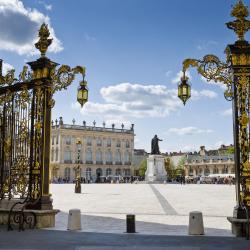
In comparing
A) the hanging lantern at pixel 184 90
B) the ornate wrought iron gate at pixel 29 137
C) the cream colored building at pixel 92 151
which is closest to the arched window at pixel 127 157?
the cream colored building at pixel 92 151

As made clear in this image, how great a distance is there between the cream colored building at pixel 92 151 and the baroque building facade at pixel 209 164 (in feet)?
73.4

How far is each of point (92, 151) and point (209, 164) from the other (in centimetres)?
3589

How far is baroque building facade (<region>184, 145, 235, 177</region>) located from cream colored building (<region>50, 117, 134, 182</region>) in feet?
73.4

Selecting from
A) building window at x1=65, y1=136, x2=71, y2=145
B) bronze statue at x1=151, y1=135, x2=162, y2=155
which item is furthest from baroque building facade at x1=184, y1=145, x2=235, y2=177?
bronze statue at x1=151, y1=135, x2=162, y2=155

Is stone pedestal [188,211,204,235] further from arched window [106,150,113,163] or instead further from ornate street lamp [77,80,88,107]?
arched window [106,150,113,163]

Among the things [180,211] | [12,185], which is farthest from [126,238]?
[180,211]

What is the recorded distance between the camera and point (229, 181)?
69500 mm

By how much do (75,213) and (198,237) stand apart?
3373mm

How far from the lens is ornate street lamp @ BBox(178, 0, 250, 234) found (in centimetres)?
1113

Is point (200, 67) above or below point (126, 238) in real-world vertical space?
above

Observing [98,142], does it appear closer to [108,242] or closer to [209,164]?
[209,164]

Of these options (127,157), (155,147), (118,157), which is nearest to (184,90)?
(155,147)

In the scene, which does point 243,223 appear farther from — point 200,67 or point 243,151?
point 200,67

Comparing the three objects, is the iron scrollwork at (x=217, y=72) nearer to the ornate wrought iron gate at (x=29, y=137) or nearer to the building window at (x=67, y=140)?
the ornate wrought iron gate at (x=29, y=137)
